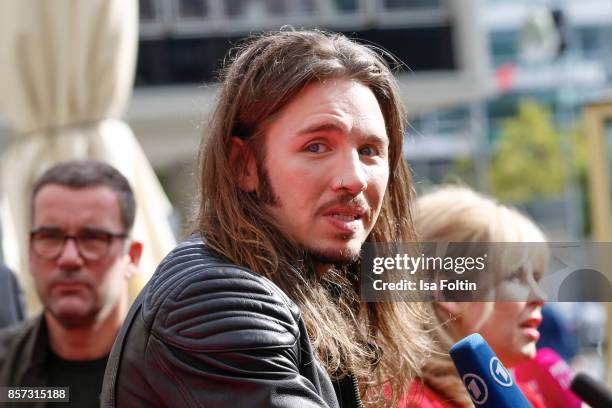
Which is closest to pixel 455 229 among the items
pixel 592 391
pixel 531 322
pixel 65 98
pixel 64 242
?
pixel 531 322

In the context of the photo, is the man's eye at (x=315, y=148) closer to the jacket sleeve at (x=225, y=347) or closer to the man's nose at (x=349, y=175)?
the man's nose at (x=349, y=175)

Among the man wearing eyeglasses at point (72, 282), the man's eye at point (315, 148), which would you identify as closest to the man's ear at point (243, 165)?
the man's eye at point (315, 148)

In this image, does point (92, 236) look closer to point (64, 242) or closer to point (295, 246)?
point (64, 242)

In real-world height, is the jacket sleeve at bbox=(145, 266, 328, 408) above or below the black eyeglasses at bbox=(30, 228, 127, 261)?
below

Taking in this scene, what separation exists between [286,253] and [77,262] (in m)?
1.50

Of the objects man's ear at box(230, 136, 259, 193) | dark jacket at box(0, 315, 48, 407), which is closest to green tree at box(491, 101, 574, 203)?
dark jacket at box(0, 315, 48, 407)

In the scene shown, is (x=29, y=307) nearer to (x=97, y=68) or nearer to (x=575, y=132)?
(x=97, y=68)

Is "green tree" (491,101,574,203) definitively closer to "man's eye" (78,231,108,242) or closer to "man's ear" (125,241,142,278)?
"man's ear" (125,241,142,278)

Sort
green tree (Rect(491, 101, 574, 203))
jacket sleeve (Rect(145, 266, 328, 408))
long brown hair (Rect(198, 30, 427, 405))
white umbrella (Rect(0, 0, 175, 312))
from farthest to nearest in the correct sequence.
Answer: green tree (Rect(491, 101, 574, 203))
white umbrella (Rect(0, 0, 175, 312))
long brown hair (Rect(198, 30, 427, 405))
jacket sleeve (Rect(145, 266, 328, 408))

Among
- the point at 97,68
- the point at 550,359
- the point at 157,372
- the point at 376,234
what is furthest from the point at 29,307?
the point at 157,372

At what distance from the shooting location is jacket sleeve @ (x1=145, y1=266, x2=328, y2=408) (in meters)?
1.48

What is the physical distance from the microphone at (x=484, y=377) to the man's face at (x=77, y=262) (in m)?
1.67

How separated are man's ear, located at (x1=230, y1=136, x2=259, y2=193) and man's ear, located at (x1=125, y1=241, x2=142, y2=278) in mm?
1525

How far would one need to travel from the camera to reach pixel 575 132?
47125mm
